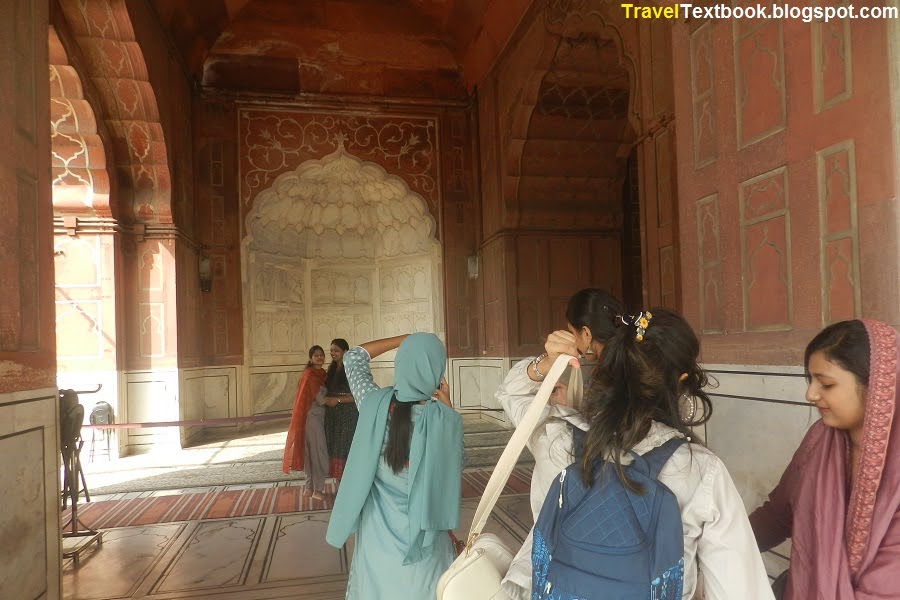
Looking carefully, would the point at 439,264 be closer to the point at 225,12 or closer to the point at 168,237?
the point at 168,237

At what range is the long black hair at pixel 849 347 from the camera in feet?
3.73

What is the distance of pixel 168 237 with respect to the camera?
7121 mm

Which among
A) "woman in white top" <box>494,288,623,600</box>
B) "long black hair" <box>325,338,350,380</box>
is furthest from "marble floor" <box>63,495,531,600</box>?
"woman in white top" <box>494,288,623,600</box>

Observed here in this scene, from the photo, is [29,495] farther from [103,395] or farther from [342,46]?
[342,46]

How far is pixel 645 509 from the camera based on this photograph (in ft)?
3.25

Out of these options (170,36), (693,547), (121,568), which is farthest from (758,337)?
(170,36)

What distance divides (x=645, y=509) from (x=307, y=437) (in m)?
3.91

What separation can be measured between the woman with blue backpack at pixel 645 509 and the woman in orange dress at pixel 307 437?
3.69m

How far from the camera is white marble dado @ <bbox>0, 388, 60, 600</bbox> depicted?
2.28 m

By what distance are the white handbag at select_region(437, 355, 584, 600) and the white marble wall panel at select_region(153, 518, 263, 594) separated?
2475mm

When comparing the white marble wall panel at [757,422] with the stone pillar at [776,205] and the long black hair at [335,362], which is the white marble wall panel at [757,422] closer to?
the stone pillar at [776,205]

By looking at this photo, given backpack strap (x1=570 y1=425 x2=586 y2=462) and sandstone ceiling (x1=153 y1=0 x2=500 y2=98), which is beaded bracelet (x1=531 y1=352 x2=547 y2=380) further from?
sandstone ceiling (x1=153 y1=0 x2=500 y2=98)

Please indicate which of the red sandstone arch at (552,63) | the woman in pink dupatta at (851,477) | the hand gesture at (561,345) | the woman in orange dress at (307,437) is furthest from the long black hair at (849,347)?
the red sandstone arch at (552,63)

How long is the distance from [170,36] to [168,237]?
7.78 feet
